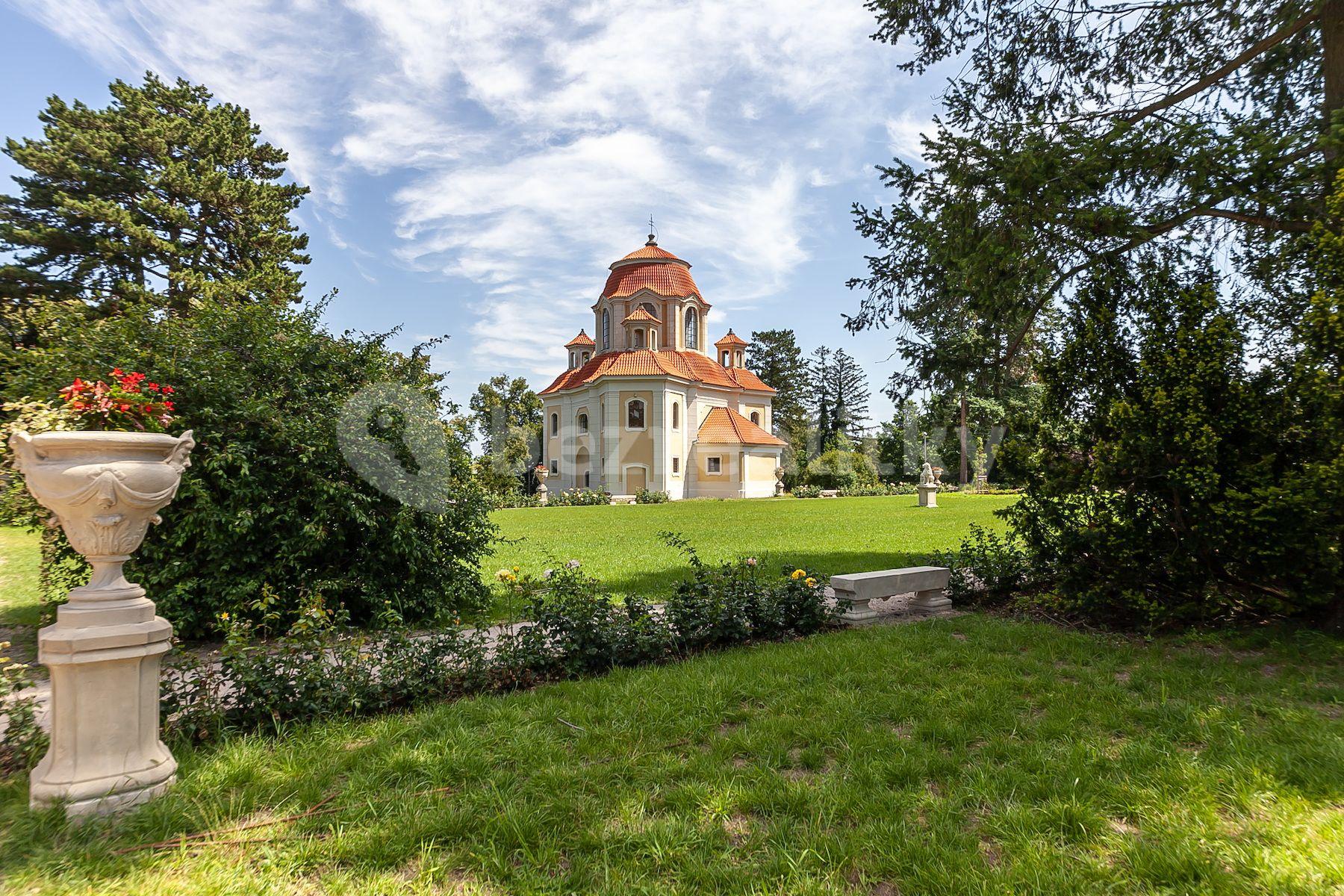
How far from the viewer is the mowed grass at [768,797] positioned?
7.52ft

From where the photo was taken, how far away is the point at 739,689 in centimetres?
413

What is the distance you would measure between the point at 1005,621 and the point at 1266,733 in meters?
2.58

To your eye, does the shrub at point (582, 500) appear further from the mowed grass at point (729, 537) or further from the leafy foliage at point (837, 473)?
the leafy foliage at point (837, 473)

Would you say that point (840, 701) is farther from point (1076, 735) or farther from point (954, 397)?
point (954, 397)

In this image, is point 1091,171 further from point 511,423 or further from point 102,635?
point 511,423

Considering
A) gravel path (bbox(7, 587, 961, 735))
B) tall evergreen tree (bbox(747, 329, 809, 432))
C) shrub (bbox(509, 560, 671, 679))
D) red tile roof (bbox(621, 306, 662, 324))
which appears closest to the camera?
shrub (bbox(509, 560, 671, 679))

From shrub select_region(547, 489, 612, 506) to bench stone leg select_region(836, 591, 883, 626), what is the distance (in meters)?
25.2

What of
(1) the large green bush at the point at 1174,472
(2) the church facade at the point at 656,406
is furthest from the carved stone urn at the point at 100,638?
(2) the church facade at the point at 656,406

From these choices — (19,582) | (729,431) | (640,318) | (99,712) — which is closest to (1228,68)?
(99,712)

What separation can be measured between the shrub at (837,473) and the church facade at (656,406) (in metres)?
4.19

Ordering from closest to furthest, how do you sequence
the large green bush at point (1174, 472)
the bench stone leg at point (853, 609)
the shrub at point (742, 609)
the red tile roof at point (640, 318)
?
the large green bush at point (1174, 472) < the shrub at point (742, 609) < the bench stone leg at point (853, 609) < the red tile roof at point (640, 318)

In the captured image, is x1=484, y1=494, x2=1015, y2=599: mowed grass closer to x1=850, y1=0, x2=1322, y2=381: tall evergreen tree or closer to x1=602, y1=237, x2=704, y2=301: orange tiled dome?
x1=850, y1=0, x2=1322, y2=381: tall evergreen tree

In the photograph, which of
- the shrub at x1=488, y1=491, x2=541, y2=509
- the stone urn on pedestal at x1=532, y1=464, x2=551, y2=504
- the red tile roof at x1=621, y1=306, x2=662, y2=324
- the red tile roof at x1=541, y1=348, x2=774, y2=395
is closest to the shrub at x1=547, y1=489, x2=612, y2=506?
the stone urn on pedestal at x1=532, y1=464, x2=551, y2=504

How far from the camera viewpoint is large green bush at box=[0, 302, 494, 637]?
533 cm
